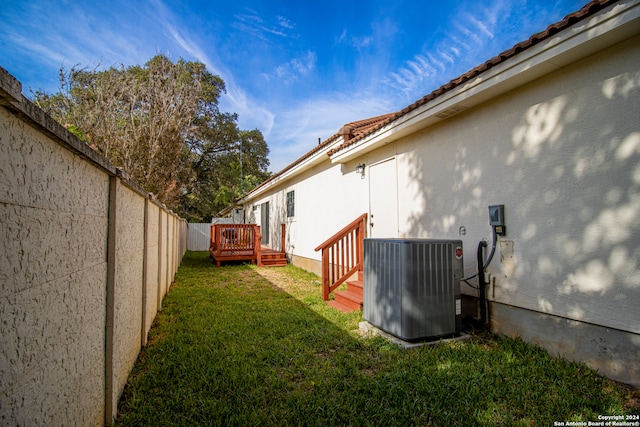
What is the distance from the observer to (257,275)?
27.4ft

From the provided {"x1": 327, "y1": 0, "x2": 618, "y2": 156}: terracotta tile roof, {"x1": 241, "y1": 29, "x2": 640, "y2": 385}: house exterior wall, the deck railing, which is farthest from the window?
{"x1": 241, "y1": 29, "x2": 640, "y2": 385}: house exterior wall

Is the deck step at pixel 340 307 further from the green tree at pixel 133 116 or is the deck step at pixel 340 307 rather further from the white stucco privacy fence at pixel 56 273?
the green tree at pixel 133 116

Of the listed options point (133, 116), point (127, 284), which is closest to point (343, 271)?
point (127, 284)

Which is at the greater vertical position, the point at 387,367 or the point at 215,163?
the point at 215,163

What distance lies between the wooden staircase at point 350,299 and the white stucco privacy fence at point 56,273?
315 centimetres

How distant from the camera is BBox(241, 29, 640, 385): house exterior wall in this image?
2.50m

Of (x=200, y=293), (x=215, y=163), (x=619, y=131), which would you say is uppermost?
(x=215, y=163)

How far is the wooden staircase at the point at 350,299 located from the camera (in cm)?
467

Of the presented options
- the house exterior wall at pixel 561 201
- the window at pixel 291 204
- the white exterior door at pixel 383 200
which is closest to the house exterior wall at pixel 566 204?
the house exterior wall at pixel 561 201

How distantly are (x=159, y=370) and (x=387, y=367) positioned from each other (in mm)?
2148

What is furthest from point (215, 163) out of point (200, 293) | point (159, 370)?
point (159, 370)

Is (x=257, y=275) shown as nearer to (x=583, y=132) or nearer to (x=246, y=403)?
(x=246, y=403)

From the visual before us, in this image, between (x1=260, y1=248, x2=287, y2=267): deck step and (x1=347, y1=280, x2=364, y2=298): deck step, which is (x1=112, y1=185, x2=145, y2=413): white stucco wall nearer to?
(x1=347, y1=280, x2=364, y2=298): deck step

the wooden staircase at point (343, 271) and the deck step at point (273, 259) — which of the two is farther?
the deck step at point (273, 259)
